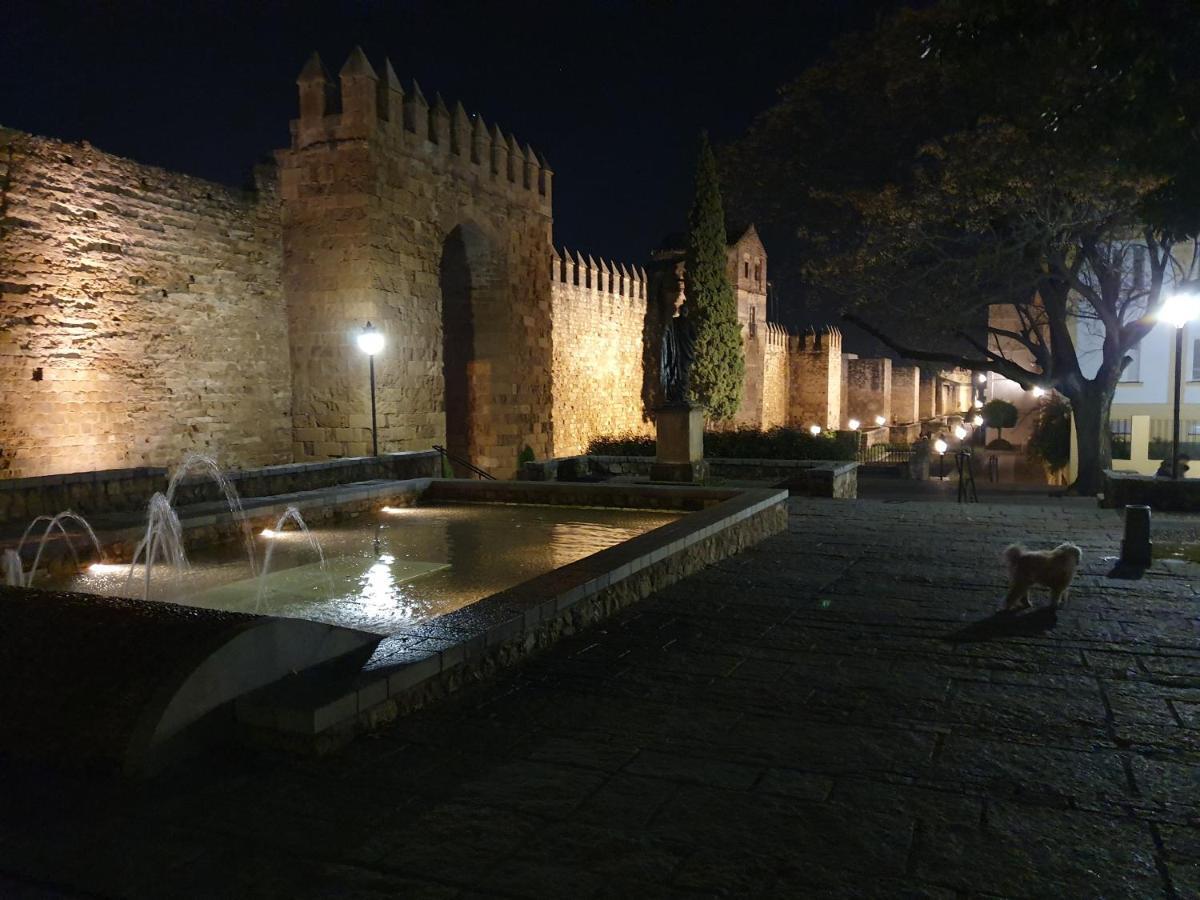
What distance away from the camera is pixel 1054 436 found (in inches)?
1035

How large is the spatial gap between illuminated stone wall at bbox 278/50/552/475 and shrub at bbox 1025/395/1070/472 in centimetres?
1738

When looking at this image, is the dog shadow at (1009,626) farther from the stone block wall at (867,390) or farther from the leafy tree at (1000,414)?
the stone block wall at (867,390)

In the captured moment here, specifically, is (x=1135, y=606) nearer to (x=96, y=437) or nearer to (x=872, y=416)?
(x=96, y=437)

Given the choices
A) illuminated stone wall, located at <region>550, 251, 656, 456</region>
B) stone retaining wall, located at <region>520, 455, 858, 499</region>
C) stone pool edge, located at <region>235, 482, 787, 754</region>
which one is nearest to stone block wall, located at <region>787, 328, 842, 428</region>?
illuminated stone wall, located at <region>550, 251, 656, 456</region>

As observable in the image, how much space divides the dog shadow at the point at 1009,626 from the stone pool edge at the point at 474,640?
6.59ft

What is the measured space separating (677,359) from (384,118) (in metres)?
6.54

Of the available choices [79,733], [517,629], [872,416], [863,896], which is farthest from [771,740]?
[872,416]

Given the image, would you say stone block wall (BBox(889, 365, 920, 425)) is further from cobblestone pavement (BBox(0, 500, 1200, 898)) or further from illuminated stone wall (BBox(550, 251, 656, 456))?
cobblestone pavement (BBox(0, 500, 1200, 898))

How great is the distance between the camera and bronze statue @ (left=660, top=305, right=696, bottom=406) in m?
12.9

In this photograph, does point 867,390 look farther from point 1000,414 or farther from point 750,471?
point 750,471

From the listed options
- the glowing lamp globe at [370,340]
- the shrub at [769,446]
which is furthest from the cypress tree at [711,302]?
the glowing lamp globe at [370,340]

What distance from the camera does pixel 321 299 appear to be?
15273 millimetres

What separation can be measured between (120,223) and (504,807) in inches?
509

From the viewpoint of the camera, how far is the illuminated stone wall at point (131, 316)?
1174 centimetres
